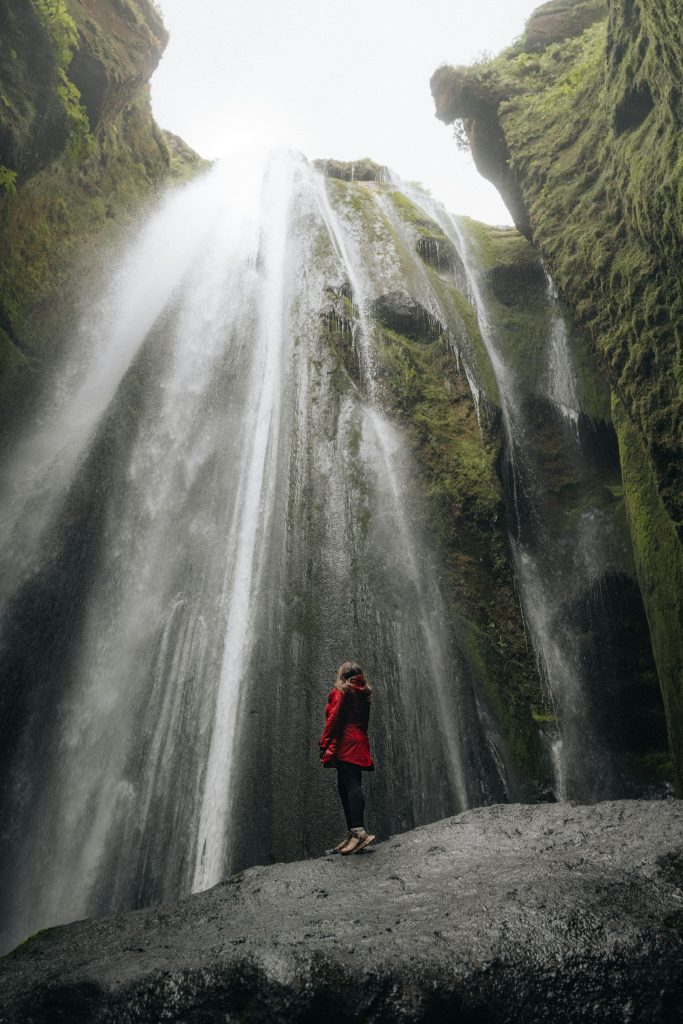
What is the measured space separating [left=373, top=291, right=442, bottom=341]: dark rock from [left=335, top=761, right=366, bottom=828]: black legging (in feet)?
27.6

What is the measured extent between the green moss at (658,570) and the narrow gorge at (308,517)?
0.06 metres

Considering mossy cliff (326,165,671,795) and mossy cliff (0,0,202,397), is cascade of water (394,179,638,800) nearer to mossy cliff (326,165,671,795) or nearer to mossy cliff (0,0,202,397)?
mossy cliff (326,165,671,795)

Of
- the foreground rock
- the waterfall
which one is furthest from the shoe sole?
the waterfall

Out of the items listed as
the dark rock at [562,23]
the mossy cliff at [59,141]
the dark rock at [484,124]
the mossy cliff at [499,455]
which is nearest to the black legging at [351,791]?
the mossy cliff at [499,455]

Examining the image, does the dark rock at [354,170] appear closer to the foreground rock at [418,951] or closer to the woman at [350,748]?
the woman at [350,748]

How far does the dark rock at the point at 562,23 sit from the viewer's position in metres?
14.2

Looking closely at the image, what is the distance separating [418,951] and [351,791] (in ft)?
6.36

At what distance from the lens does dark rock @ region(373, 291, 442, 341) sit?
1116cm

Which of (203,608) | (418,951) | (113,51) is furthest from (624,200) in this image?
(418,951)

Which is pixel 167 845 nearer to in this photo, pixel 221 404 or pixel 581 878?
pixel 581 878

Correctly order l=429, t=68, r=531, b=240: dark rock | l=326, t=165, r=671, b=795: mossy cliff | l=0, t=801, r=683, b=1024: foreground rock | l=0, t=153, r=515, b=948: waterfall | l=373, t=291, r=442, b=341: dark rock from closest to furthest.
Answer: l=0, t=801, r=683, b=1024: foreground rock
l=0, t=153, r=515, b=948: waterfall
l=326, t=165, r=671, b=795: mossy cliff
l=373, t=291, r=442, b=341: dark rock
l=429, t=68, r=531, b=240: dark rock

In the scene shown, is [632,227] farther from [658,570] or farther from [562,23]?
[562,23]

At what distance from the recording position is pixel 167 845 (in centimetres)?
628

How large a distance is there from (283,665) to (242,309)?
23.9 feet
